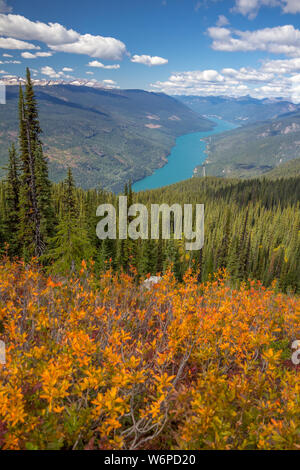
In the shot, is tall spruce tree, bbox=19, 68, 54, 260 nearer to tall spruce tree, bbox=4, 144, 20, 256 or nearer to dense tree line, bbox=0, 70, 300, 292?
dense tree line, bbox=0, 70, 300, 292

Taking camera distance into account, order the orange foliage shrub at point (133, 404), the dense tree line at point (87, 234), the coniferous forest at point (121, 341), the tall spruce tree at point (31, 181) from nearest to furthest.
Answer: the orange foliage shrub at point (133, 404) → the coniferous forest at point (121, 341) → the tall spruce tree at point (31, 181) → the dense tree line at point (87, 234)

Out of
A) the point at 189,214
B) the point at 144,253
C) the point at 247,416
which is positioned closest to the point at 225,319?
the point at 247,416

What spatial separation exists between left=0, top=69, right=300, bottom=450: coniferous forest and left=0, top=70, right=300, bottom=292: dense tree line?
10.6 inches

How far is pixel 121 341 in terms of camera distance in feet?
24.1

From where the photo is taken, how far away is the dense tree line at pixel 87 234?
24.8 meters

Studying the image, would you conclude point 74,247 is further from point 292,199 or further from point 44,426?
point 292,199

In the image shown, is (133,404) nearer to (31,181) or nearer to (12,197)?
(31,181)

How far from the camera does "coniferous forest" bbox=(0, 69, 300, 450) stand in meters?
4.32

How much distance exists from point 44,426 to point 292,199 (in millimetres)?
187481

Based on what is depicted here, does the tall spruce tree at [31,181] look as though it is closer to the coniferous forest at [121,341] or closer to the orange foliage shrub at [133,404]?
the coniferous forest at [121,341]

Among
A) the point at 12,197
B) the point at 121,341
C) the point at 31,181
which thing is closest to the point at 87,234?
the point at 12,197

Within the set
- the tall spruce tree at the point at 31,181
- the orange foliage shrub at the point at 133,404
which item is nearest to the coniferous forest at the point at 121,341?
the orange foliage shrub at the point at 133,404

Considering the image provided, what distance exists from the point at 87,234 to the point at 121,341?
4372cm

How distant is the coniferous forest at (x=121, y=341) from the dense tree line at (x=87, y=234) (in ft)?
0.88
